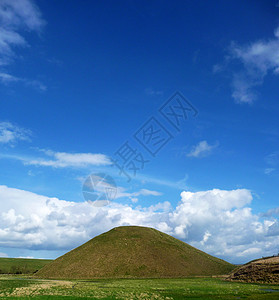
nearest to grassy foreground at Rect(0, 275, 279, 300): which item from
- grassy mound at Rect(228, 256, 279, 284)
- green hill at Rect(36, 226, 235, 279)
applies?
grassy mound at Rect(228, 256, 279, 284)

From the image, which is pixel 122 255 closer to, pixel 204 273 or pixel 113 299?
pixel 204 273

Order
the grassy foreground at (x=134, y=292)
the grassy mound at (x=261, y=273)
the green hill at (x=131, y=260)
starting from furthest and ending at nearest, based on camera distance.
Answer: the green hill at (x=131, y=260) < the grassy mound at (x=261, y=273) < the grassy foreground at (x=134, y=292)

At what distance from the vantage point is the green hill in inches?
4564

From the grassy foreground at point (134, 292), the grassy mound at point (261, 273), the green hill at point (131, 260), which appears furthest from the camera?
the green hill at point (131, 260)

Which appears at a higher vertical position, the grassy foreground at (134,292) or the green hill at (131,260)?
the green hill at (131,260)

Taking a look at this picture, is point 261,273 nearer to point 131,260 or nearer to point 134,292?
point 134,292

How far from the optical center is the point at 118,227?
551 ft

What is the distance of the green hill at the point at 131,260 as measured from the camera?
115938 mm

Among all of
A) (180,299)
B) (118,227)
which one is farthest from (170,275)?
(180,299)

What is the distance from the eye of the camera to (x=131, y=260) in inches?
4929

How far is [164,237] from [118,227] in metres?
30.1

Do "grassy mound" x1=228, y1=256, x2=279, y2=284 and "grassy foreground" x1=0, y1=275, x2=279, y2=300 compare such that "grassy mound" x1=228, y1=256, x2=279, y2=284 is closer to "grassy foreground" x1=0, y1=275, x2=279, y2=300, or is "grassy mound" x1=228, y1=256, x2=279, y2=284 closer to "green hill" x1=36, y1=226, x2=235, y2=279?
"grassy foreground" x1=0, y1=275, x2=279, y2=300

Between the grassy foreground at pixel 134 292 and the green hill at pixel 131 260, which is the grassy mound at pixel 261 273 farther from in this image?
the green hill at pixel 131 260

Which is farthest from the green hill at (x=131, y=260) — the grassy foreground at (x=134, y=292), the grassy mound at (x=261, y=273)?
the grassy foreground at (x=134, y=292)
